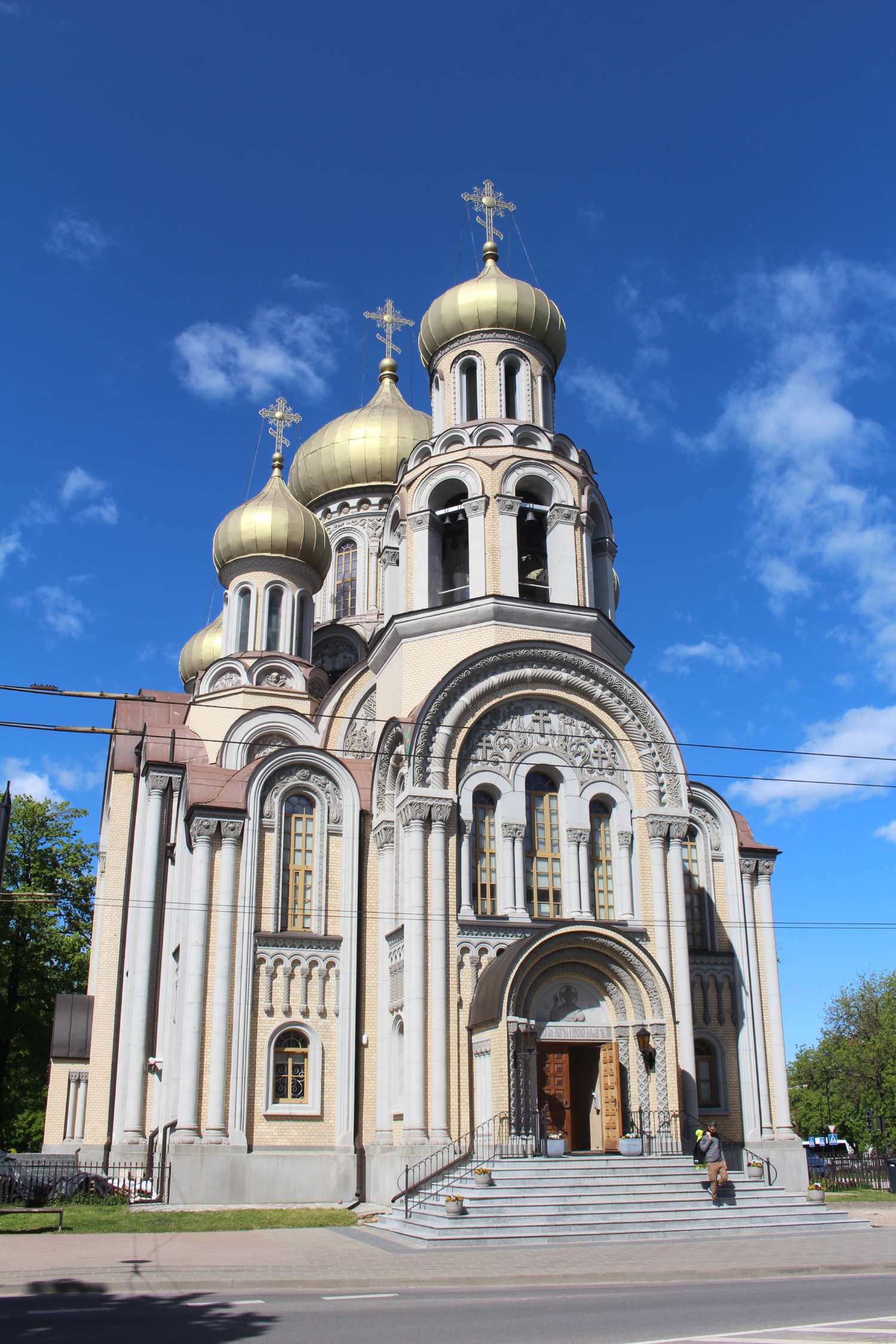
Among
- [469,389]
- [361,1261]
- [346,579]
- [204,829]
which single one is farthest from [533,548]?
[361,1261]

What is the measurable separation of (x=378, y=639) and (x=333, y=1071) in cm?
900

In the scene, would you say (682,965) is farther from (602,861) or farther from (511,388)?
(511,388)

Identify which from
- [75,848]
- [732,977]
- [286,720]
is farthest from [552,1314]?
[75,848]

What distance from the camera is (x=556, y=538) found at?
25.2 m

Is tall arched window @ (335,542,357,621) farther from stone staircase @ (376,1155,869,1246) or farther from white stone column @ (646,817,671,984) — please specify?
stone staircase @ (376,1155,869,1246)

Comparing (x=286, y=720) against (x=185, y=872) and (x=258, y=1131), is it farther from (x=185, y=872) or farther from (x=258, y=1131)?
(x=258, y=1131)

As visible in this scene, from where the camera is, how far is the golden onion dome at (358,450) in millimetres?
37344

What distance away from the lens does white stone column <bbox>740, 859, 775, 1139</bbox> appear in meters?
23.4

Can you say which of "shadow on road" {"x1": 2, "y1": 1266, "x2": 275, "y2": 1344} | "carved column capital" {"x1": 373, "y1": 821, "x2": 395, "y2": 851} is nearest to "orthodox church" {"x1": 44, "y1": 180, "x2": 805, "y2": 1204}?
"carved column capital" {"x1": 373, "y1": 821, "x2": 395, "y2": 851}

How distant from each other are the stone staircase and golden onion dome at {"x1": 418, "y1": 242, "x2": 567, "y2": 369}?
17.9 m

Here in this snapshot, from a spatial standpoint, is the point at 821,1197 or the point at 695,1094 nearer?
the point at 821,1197

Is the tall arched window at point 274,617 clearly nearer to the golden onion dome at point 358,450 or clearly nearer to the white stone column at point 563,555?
the golden onion dome at point 358,450

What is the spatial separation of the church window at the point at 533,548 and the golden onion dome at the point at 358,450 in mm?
10292

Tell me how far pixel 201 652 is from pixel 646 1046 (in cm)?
2033
